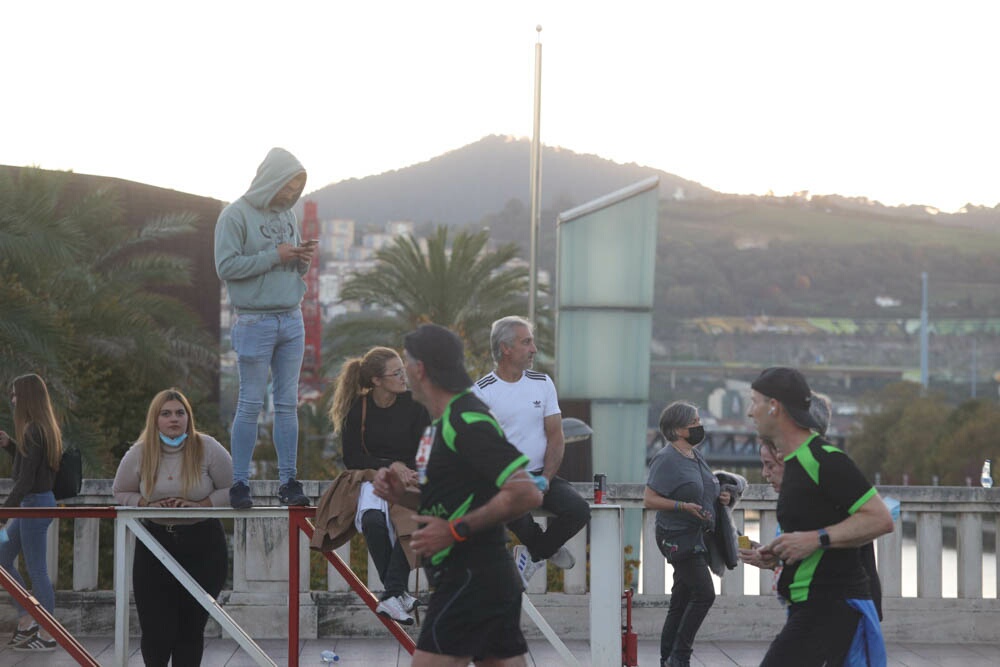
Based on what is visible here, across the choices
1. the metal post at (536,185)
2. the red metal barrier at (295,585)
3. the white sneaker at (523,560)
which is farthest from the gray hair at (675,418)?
the metal post at (536,185)

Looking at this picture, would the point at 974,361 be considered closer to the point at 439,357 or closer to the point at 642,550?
the point at 642,550

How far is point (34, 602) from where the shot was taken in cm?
703

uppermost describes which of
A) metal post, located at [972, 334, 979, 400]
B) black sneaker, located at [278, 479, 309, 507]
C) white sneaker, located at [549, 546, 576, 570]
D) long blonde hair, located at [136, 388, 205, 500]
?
long blonde hair, located at [136, 388, 205, 500]

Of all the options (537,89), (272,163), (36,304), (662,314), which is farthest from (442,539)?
(662,314)

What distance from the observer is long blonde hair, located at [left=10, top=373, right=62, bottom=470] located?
26.8ft

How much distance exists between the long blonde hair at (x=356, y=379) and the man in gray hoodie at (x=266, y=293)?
0.77 meters

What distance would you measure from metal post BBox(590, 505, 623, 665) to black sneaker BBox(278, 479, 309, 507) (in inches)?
65.2

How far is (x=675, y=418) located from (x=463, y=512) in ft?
12.7

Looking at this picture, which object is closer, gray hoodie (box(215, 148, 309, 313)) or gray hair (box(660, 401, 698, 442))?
gray hoodie (box(215, 148, 309, 313))

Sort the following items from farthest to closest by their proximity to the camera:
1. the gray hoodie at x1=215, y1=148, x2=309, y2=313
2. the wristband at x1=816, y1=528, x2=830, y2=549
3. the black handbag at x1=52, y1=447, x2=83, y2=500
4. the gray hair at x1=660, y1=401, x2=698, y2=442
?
1. the black handbag at x1=52, y1=447, x2=83, y2=500
2. the gray hair at x1=660, y1=401, x2=698, y2=442
3. the gray hoodie at x1=215, y1=148, x2=309, y2=313
4. the wristband at x1=816, y1=528, x2=830, y2=549

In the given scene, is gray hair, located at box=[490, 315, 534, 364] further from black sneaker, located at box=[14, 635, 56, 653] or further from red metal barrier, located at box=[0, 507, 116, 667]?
black sneaker, located at box=[14, 635, 56, 653]

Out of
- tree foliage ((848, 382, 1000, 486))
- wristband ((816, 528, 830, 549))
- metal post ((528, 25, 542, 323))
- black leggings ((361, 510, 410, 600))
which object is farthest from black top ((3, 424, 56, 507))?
tree foliage ((848, 382, 1000, 486))

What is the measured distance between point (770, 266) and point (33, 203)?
175152 mm

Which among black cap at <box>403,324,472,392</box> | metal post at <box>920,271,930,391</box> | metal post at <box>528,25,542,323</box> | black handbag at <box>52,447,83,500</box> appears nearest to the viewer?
black cap at <box>403,324,472,392</box>
